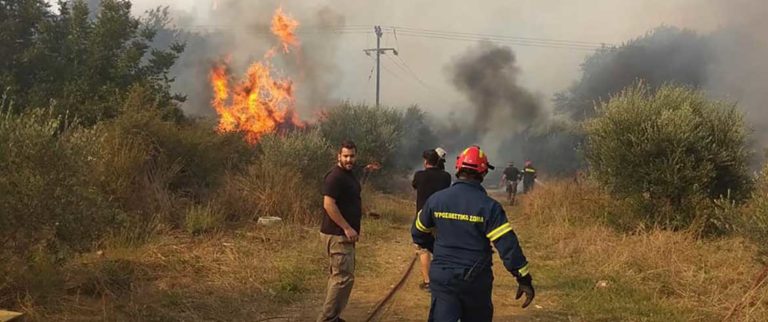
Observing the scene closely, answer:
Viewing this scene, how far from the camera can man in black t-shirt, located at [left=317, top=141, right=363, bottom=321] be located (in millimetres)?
5586

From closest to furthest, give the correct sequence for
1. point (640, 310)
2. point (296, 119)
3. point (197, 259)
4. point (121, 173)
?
1. point (640, 310)
2. point (197, 259)
3. point (121, 173)
4. point (296, 119)

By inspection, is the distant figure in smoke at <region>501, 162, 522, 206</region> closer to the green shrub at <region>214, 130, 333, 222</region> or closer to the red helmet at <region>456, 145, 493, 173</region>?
the green shrub at <region>214, 130, 333, 222</region>

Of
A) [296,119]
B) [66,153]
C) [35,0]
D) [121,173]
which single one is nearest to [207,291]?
[66,153]

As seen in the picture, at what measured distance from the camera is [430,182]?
7.63 meters

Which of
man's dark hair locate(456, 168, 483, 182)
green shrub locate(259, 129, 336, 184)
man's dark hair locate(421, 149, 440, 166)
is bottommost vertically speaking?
green shrub locate(259, 129, 336, 184)

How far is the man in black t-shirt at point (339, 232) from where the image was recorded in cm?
559

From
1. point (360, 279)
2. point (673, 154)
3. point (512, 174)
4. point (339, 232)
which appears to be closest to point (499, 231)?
point (339, 232)

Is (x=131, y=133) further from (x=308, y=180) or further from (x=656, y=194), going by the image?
(x=656, y=194)

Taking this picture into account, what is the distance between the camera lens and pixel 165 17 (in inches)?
Result: 2328

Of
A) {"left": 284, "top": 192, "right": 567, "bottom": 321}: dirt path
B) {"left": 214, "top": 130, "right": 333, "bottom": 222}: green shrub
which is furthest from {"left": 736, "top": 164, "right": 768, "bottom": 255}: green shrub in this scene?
{"left": 214, "top": 130, "right": 333, "bottom": 222}: green shrub

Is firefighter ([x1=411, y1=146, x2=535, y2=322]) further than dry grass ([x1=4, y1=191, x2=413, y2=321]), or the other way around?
dry grass ([x1=4, y1=191, x2=413, y2=321])

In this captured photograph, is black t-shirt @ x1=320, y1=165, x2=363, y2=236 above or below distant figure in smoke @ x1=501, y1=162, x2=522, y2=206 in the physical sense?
above

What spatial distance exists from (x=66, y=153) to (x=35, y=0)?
24454 millimetres

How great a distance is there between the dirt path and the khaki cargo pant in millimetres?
965
